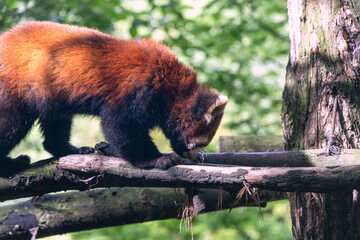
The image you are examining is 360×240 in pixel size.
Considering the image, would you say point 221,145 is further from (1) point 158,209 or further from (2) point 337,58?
(2) point 337,58

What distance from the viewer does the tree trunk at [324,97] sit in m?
2.75

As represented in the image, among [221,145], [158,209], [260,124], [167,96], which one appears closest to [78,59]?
[167,96]

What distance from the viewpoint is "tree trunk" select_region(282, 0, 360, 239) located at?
2.75 m

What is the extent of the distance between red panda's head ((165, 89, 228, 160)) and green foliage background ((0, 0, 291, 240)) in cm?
105

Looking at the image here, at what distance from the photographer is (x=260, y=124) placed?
20.9 ft

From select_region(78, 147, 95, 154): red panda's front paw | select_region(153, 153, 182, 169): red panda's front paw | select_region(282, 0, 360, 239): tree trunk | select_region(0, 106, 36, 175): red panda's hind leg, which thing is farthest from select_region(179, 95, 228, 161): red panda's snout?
select_region(0, 106, 36, 175): red panda's hind leg

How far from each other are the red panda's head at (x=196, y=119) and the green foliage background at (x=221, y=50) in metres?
1.05

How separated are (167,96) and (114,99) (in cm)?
47

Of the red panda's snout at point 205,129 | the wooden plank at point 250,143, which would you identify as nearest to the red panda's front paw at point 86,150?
the red panda's snout at point 205,129

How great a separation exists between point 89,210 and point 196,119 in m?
1.39

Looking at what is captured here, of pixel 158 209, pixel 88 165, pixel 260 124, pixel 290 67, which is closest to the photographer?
pixel 88 165

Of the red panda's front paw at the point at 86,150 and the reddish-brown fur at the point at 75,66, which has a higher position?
the reddish-brown fur at the point at 75,66

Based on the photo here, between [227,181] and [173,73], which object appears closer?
[227,181]

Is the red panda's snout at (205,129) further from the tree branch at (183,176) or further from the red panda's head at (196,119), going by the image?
the tree branch at (183,176)
